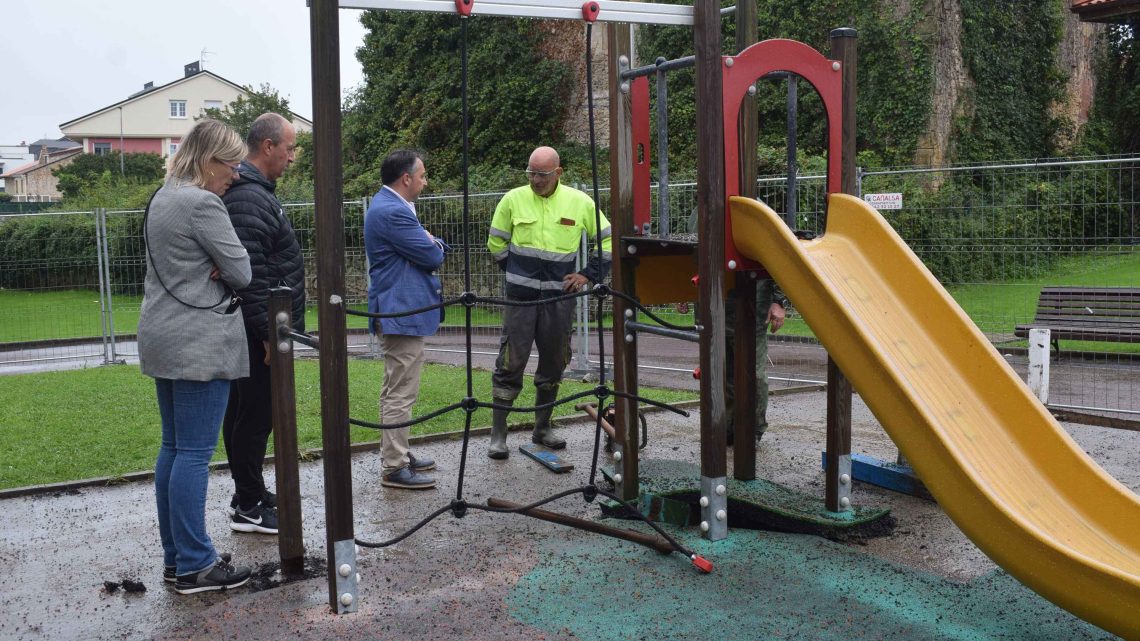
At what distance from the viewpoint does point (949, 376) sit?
4484 millimetres

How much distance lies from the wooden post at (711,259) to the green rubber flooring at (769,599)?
12.0 inches

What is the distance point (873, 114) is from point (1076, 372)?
10.3 m

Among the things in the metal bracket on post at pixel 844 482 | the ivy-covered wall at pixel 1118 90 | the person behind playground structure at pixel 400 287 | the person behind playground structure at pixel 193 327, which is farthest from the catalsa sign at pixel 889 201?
the ivy-covered wall at pixel 1118 90

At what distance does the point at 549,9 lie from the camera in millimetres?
4555

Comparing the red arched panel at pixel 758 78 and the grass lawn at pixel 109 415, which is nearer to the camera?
the red arched panel at pixel 758 78

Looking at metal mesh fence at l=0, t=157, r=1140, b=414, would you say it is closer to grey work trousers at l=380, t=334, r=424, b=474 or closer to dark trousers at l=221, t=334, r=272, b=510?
grey work trousers at l=380, t=334, r=424, b=474

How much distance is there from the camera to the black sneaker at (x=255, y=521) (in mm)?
5070

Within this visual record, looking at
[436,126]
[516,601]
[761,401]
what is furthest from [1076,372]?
[436,126]

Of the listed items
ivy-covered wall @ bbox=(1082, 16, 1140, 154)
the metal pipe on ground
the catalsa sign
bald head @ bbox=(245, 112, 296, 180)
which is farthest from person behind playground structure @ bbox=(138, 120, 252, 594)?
ivy-covered wall @ bbox=(1082, 16, 1140, 154)

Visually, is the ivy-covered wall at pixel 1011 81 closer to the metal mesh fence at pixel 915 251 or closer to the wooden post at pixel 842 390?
the metal mesh fence at pixel 915 251

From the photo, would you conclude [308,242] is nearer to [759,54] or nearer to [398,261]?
[398,261]

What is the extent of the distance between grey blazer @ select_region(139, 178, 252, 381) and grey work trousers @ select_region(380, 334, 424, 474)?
183 cm

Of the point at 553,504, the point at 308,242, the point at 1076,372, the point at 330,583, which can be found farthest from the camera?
the point at 308,242

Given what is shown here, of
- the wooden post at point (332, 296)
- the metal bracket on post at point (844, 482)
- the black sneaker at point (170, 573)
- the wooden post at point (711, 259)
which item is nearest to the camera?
the wooden post at point (332, 296)
